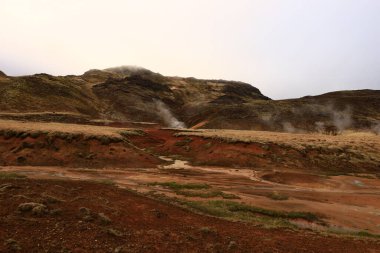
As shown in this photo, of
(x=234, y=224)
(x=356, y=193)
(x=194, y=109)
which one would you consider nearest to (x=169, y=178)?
(x=234, y=224)

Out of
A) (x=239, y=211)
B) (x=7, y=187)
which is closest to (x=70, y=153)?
(x=7, y=187)

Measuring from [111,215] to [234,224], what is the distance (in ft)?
16.0

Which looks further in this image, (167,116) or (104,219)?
(167,116)

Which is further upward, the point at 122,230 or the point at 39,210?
the point at 39,210

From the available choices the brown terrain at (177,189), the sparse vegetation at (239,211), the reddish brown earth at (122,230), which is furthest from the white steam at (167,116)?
the reddish brown earth at (122,230)

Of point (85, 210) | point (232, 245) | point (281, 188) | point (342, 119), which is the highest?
point (342, 119)

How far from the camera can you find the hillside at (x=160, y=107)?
235 feet

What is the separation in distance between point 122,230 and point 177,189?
34.2ft

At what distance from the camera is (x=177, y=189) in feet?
68.6

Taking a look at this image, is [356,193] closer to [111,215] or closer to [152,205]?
[152,205]

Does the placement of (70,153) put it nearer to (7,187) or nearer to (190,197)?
(190,197)

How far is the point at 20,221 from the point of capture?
10.0 meters

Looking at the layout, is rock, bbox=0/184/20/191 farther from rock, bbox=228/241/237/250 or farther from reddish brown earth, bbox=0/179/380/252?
rock, bbox=228/241/237/250

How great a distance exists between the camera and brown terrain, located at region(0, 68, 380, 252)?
10344mm
